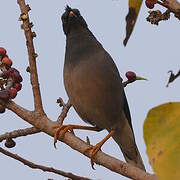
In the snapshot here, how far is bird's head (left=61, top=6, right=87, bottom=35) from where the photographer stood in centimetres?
443

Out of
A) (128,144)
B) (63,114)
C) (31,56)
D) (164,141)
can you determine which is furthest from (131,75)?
(164,141)

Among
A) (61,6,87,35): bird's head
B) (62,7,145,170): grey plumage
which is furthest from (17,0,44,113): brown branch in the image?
(61,6,87,35): bird's head

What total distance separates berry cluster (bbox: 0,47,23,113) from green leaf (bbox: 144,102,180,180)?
1543mm

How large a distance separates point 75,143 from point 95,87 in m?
1.57

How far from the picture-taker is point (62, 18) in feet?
15.0

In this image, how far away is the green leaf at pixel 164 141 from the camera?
2.30ft

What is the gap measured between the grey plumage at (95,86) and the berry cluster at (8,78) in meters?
1.19

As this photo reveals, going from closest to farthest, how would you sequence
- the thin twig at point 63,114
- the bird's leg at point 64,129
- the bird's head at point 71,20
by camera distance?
the bird's leg at point 64,129 < the thin twig at point 63,114 < the bird's head at point 71,20

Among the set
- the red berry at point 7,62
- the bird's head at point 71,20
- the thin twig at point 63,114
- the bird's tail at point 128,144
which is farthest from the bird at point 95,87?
the red berry at point 7,62

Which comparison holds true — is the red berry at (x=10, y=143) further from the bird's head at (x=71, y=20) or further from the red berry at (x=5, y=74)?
the bird's head at (x=71, y=20)

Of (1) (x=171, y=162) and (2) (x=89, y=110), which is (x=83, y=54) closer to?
(2) (x=89, y=110)

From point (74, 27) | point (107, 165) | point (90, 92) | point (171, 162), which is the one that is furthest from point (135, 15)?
point (74, 27)

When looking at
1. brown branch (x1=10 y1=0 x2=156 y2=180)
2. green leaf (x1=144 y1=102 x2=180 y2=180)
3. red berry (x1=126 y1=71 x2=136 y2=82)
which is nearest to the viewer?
green leaf (x1=144 y1=102 x2=180 y2=180)

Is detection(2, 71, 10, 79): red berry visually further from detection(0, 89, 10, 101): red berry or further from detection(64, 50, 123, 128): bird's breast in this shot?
detection(64, 50, 123, 128): bird's breast
